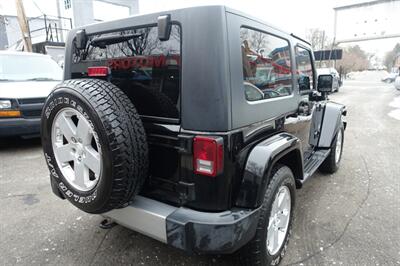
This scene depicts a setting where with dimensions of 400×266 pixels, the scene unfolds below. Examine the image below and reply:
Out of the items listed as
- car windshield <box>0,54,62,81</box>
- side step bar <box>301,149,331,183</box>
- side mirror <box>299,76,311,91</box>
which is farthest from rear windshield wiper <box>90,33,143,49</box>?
car windshield <box>0,54,62,81</box>

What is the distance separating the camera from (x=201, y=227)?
177 cm

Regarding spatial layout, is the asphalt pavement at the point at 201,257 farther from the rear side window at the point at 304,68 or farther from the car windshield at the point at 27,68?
the car windshield at the point at 27,68

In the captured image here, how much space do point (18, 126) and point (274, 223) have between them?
471 cm

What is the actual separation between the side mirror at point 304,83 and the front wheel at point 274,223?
123 cm

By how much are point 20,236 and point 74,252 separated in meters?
0.66

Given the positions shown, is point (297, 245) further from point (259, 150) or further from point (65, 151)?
point (65, 151)

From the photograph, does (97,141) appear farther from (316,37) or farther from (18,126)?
(316,37)

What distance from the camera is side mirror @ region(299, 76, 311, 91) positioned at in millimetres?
3151

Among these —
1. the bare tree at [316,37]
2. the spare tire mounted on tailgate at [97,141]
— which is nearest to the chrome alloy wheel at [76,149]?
the spare tire mounted on tailgate at [97,141]

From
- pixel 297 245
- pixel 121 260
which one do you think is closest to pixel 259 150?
pixel 297 245

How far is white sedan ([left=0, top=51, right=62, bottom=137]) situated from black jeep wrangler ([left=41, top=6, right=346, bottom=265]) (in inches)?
136

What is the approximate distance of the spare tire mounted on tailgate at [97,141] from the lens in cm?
174

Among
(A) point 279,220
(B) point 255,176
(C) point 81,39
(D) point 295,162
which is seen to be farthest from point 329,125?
(C) point 81,39

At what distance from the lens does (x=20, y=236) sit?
9.14ft
